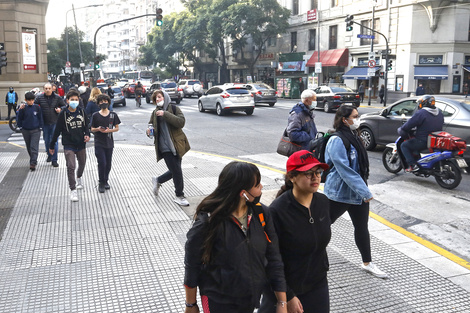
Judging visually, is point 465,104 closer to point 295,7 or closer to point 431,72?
point 431,72

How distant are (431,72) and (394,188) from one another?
2713cm

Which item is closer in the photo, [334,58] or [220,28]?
[334,58]

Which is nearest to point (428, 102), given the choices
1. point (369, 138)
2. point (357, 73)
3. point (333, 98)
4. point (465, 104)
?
point (465, 104)

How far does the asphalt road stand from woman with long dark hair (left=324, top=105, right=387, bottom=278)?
1853 mm

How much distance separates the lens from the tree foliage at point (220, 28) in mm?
46781

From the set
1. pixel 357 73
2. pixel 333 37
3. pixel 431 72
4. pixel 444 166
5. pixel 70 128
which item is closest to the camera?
pixel 70 128

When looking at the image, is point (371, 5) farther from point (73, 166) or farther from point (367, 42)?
point (73, 166)

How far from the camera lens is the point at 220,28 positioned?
5038cm

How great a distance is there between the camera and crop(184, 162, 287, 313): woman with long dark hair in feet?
8.77

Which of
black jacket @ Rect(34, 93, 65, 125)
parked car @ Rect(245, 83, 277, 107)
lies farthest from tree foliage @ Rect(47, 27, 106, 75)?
black jacket @ Rect(34, 93, 65, 125)

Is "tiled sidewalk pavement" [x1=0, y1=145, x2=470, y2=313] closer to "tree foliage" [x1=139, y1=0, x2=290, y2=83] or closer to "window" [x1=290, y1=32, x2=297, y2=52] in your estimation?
"tree foliage" [x1=139, y1=0, x2=290, y2=83]

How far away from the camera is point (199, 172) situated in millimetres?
10086

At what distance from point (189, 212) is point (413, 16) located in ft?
101

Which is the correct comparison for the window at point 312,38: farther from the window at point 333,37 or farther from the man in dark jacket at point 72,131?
the man in dark jacket at point 72,131
